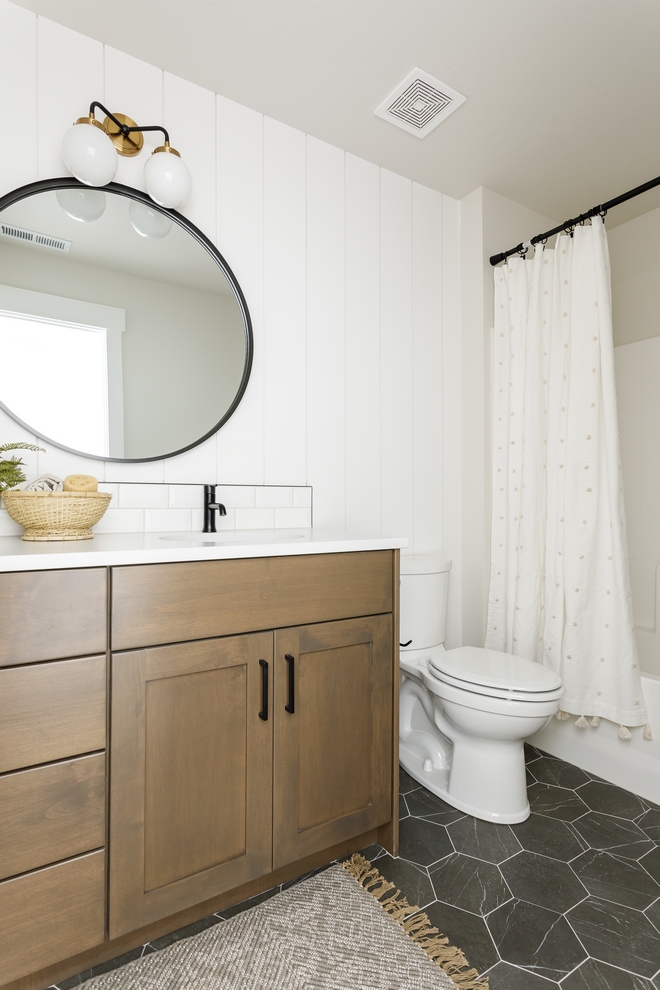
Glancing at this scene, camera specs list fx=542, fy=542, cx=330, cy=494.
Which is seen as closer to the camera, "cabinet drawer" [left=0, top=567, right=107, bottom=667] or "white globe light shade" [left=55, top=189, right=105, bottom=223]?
"cabinet drawer" [left=0, top=567, right=107, bottom=667]

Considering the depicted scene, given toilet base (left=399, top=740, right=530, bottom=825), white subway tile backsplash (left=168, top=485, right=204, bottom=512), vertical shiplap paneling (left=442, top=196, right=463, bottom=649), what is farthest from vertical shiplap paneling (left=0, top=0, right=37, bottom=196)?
toilet base (left=399, top=740, right=530, bottom=825)

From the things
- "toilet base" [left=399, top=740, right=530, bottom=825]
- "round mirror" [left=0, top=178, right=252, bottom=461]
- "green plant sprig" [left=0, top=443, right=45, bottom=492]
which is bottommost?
"toilet base" [left=399, top=740, right=530, bottom=825]

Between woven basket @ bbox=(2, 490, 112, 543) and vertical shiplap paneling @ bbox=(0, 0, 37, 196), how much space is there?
0.89 meters

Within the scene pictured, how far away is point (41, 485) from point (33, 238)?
734mm

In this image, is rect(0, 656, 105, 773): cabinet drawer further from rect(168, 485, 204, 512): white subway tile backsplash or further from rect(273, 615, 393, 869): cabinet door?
rect(168, 485, 204, 512): white subway tile backsplash

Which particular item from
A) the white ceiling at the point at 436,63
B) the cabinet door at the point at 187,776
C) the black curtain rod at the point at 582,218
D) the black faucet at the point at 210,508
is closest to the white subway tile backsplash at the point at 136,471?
the black faucet at the point at 210,508

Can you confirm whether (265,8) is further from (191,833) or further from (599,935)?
(599,935)

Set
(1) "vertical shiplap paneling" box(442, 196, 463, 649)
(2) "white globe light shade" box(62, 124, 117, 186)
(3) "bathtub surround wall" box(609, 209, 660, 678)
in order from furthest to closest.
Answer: (3) "bathtub surround wall" box(609, 209, 660, 678) → (1) "vertical shiplap paneling" box(442, 196, 463, 649) → (2) "white globe light shade" box(62, 124, 117, 186)

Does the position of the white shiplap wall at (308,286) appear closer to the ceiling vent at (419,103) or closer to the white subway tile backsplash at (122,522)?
the white subway tile backsplash at (122,522)

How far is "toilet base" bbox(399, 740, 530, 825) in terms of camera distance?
1.72m

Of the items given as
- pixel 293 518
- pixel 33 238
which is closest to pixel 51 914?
pixel 293 518

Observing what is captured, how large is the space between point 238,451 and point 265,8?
50.3 inches

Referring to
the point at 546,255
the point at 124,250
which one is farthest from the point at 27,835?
the point at 546,255

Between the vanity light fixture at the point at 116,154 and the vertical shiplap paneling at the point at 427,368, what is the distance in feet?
3.56
